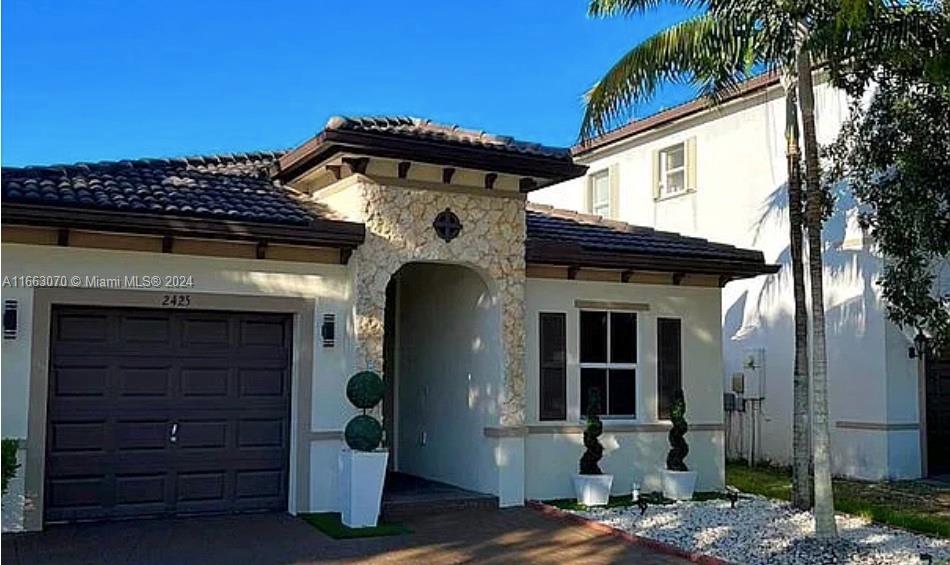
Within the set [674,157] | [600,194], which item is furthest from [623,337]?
[600,194]

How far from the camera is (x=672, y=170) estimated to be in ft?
73.4

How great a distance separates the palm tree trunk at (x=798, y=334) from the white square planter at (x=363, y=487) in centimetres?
537

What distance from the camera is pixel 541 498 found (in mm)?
13406

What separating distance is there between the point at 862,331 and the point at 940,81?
7.17 meters

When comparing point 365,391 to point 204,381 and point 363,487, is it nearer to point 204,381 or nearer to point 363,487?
point 363,487

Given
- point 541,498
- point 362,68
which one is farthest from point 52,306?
point 362,68

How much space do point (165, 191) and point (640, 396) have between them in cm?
728

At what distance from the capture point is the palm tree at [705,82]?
453 inches

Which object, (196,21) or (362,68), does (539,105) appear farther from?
(196,21)

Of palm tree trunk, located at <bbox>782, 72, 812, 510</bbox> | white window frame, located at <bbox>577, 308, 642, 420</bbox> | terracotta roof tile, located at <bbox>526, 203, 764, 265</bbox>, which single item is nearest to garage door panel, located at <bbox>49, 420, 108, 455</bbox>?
terracotta roof tile, located at <bbox>526, 203, 764, 265</bbox>

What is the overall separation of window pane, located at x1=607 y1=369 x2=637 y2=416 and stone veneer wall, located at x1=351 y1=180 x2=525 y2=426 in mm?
1645

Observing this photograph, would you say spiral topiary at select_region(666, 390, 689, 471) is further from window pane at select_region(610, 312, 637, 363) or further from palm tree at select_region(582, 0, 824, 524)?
palm tree at select_region(582, 0, 824, 524)

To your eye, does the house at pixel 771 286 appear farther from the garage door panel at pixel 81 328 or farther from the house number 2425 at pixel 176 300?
the garage door panel at pixel 81 328

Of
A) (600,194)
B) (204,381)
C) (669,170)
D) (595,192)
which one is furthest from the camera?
(595,192)
